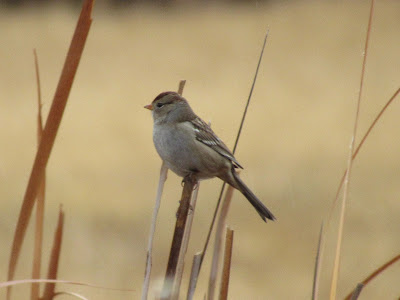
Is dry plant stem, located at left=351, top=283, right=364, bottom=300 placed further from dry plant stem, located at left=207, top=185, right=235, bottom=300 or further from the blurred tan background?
the blurred tan background

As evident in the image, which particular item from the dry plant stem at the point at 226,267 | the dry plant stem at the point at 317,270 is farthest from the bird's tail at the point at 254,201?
the dry plant stem at the point at 317,270

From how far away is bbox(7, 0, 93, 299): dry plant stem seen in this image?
169 centimetres

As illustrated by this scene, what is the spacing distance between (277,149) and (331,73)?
117 inches

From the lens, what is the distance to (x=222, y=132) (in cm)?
954

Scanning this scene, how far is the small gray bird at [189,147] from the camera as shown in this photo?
116 inches

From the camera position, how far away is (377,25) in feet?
46.1

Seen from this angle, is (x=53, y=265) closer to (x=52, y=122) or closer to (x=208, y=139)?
(x=52, y=122)

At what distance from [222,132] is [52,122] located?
781cm

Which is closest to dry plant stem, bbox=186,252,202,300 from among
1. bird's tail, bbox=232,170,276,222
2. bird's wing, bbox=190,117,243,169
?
bird's tail, bbox=232,170,276,222

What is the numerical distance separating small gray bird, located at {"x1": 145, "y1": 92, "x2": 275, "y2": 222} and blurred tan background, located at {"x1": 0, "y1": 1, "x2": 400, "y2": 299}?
3.29 metres

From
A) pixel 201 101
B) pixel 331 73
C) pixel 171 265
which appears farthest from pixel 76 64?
pixel 331 73

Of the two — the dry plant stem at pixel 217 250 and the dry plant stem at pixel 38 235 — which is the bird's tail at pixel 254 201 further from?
the dry plant stem at pixel 38 235

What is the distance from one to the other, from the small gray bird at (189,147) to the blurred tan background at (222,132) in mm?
3287

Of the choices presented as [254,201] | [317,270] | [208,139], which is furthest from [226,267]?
[208,139]
